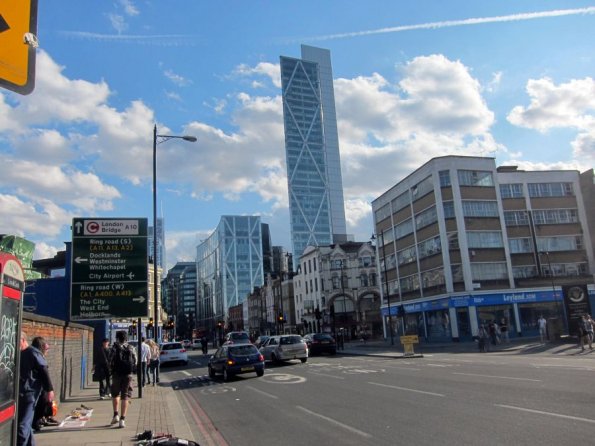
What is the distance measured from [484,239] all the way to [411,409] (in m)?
39.5

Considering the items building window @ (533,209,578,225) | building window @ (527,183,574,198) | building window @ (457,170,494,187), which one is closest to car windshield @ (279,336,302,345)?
building window @ (457,170,494,187)

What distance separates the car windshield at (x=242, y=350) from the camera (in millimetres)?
21625

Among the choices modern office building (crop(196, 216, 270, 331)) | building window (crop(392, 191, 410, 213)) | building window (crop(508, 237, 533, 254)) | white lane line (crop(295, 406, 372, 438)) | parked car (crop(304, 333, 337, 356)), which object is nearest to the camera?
white lane line (crop(295, 406, 372, 438))

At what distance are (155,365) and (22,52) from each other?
1959cm

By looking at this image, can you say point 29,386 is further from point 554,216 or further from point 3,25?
point 554,216

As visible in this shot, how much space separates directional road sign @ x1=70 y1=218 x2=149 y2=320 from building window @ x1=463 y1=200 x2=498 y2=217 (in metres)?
36.3

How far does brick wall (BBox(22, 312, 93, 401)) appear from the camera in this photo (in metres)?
12.6

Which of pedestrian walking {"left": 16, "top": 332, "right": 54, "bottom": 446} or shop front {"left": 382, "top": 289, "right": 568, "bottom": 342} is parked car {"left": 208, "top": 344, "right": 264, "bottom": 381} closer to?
pedestrian walking {"left": 16, "top": 332, "right": 54, "bottom": 446}

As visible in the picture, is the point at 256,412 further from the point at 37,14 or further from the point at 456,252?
the point at 456,252

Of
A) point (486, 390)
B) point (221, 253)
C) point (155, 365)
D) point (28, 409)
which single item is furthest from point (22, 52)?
point (221, 253)

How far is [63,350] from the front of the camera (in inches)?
624

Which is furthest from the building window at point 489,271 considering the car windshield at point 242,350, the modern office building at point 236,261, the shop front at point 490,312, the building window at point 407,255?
the modern office building at point 236,261

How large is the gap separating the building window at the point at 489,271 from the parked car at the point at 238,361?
29735 millimetres

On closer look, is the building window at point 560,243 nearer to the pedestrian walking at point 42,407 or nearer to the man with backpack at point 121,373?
the man with backpack at point 121,373
